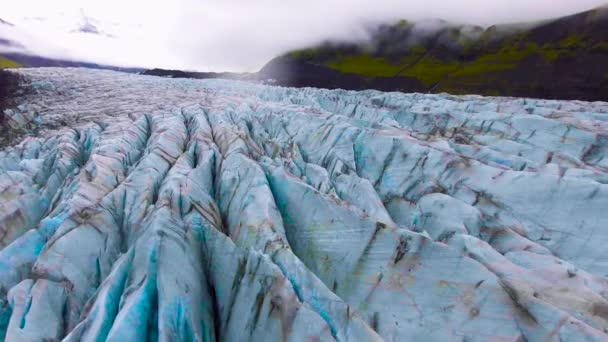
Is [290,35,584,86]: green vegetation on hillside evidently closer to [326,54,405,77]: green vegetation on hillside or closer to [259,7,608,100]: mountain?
[326,54,405,77]: green vegetation on hillside

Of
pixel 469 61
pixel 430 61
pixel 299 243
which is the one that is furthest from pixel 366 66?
pixel 299 243

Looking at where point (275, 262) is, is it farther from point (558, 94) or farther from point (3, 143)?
point (558, 94)

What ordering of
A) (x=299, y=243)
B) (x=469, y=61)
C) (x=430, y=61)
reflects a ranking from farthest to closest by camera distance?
(x=430, y=61)
(x=469, y=61)
(x=299, y=243)

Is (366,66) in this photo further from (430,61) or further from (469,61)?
(469,61)

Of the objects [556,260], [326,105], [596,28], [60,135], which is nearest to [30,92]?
[60,135]

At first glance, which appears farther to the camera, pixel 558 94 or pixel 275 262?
pixel 558 94
